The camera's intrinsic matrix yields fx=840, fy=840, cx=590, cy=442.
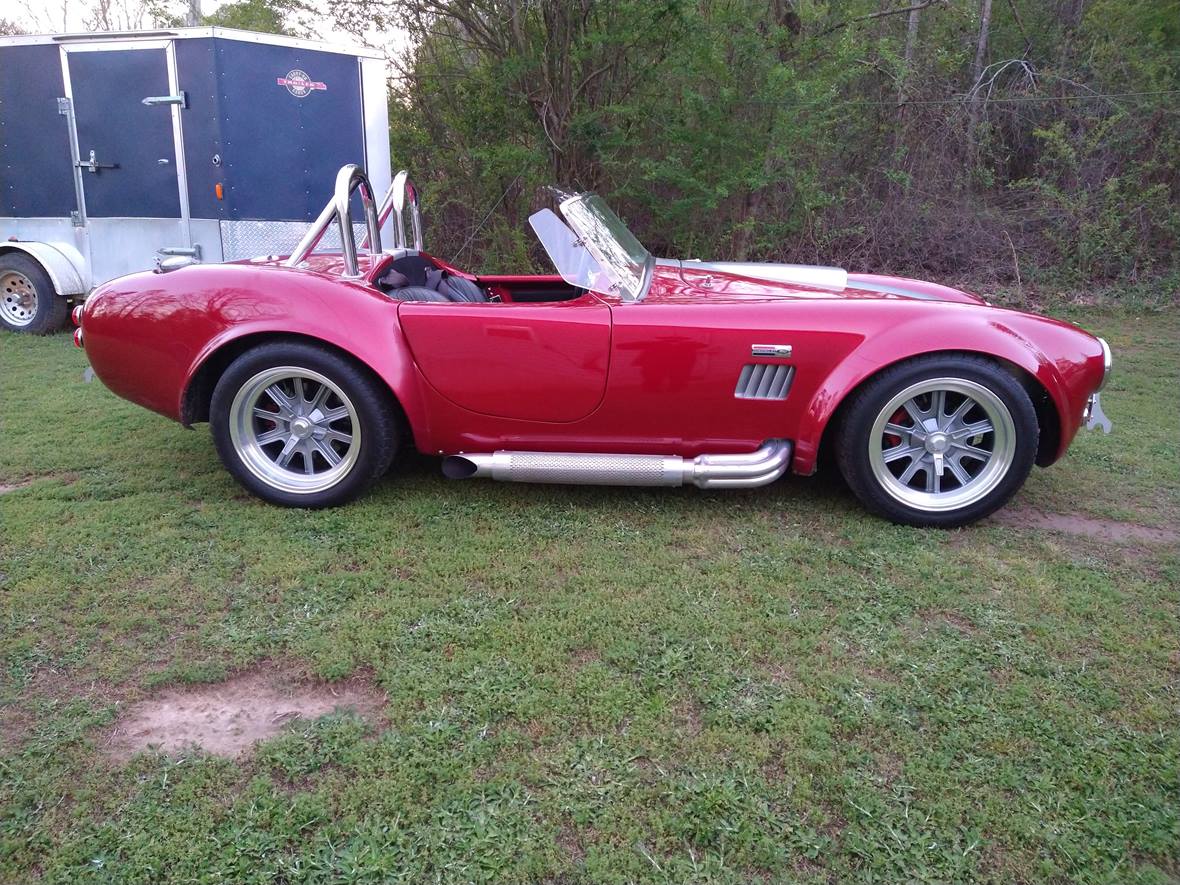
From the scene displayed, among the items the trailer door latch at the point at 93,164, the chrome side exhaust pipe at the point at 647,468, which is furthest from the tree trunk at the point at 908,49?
the chrome side exhaust pipe at the point at 647,468

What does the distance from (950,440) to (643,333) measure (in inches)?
53.1

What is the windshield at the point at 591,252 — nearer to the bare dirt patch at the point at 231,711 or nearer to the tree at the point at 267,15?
the bare dirt patch at the point at 231,711

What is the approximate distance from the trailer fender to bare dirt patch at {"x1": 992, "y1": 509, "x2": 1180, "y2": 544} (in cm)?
771

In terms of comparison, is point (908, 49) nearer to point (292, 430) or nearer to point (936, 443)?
point (936, 443)

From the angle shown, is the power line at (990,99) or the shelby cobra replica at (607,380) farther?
the power line at (990,99)

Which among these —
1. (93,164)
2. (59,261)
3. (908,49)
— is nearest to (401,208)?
(93,164)

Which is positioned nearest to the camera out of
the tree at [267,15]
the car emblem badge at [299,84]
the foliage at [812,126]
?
the car emblem badge at [299,84]

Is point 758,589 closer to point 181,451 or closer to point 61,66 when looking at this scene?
point 181,451

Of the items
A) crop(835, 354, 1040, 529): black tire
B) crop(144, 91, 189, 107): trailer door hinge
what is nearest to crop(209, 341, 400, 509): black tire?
crop(835, 354, 1040, 529): black tire

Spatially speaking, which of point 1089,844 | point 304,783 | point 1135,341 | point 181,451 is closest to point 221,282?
point 181,451

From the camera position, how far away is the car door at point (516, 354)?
11.1 ft

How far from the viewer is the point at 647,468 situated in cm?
343

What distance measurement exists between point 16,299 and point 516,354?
6597 millimetres

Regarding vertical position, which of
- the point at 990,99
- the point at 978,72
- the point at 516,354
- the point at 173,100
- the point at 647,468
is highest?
the point at 978,72
